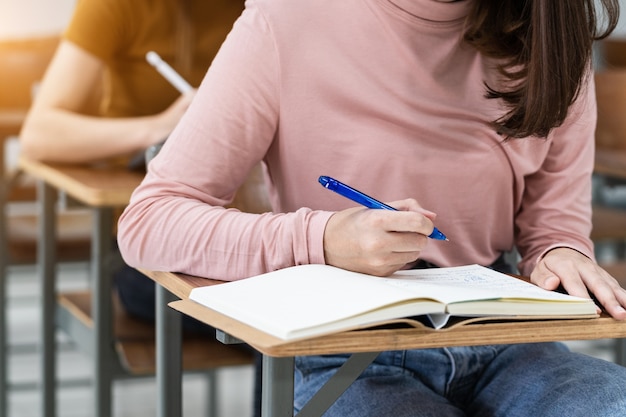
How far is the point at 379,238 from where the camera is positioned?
976 mm

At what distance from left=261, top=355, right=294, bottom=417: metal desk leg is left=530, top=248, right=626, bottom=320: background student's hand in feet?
1.05

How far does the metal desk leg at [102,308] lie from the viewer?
1909 millimetres

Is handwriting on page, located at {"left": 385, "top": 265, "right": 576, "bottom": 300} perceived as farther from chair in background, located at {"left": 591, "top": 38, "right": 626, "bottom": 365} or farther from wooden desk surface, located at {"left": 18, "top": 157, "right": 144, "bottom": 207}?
chair in background, located at {"left": 591, "top": 38, "right": 626, "bottom": 365}

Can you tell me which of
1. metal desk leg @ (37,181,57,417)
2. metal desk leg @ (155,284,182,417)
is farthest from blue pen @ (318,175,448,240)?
metal desk leg @ (37,181,57,417)

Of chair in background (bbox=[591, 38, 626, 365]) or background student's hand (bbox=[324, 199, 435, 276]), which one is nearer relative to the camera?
background student's hand (bbox=[324, 199, 435, 276])

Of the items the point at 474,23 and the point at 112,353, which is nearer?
the point at 474,23

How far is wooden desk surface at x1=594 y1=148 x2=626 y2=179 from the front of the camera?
7.71ft

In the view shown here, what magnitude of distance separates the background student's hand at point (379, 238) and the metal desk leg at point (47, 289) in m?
1.27

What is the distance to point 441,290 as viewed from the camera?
939 mm

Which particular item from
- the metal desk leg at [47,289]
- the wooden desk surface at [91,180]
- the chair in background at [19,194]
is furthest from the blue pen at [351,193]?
the chair in background at [19,194]

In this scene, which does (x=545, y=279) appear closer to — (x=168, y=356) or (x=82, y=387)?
(x=168, y=356)

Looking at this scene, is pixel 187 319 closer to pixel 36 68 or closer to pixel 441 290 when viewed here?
pixel 441 290

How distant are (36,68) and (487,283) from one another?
281 cm

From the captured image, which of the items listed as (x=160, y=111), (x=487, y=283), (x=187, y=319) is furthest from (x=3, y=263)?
(x=487, y=283)
